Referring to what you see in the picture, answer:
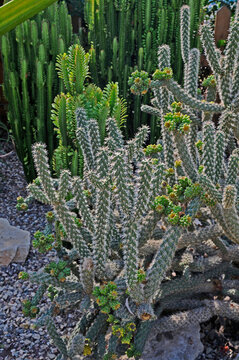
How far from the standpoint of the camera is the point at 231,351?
7.05 feet

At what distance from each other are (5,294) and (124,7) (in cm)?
256

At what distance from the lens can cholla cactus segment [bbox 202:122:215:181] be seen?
1.87 meters

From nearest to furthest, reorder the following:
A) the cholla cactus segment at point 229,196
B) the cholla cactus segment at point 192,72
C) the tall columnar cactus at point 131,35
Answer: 1. the cholla cactus segment at point 229,196
2. the cholla cactus segment at point 192,72
3. the tall columnar cactus at point 131,35

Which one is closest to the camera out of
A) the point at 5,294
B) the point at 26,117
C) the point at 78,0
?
the point at 5,294

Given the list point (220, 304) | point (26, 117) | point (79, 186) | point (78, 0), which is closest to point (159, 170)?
point (79, 186)

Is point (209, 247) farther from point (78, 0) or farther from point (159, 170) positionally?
point (78, 0)

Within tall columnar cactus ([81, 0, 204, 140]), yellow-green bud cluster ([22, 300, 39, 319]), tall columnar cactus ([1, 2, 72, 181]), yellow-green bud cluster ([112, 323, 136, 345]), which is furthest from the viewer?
tall columnar cactus ([81, 0, 204, 140])

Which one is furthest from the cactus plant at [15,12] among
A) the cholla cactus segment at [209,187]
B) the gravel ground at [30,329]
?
the gravel ground at [30,329]

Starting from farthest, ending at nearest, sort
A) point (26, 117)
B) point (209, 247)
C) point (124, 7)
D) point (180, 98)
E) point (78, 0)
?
point (78, 0) < point (124, 7) < point (26, 117) < point (209, 247) < point (180, 98)

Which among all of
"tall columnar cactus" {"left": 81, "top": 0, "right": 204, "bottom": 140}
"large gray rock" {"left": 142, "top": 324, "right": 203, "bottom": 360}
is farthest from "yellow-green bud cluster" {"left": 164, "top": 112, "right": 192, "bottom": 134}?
"tall columnar cactus" {"left": 81, "top": 0, "right": 204, "bottom": 140}

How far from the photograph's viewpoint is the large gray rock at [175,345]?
1987 millimetres

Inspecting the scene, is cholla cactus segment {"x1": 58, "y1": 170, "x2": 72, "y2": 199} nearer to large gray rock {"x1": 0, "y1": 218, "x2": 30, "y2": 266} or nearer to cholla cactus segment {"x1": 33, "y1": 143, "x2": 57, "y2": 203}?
cholla cactus segment {"x1": 33, "y1": 143, "x2": 57, "y2": 203}

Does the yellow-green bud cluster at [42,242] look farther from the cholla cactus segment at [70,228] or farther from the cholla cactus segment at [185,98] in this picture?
the cholla cactus segment at [185,98]

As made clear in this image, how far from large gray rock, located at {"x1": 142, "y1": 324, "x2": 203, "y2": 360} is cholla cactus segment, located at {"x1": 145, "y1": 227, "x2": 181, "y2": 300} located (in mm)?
384
